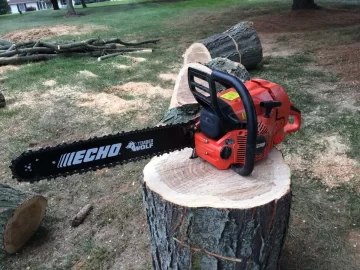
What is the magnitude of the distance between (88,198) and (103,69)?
395 centimetres

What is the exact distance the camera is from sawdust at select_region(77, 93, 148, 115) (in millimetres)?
4727

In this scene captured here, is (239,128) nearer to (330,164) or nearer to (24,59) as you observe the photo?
(330,164)

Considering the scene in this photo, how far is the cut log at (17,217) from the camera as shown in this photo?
2.44 metres

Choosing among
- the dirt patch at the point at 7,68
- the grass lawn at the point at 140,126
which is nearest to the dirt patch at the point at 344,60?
the grass lawn at the point at 140,126

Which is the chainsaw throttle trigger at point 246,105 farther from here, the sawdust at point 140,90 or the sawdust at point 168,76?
the sawdust at point 168,76

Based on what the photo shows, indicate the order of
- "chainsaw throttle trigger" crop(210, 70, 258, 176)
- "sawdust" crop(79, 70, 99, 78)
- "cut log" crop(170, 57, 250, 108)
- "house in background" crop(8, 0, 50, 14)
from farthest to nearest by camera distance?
"house in background" crop(8, 0, 50, 14)
"sawdust" crop(79, 70, 99, 78)
"cut log" crop(170, 57, 250, 108)
"chainsaw throttle trigger" crop(210, 70, 258, 176)

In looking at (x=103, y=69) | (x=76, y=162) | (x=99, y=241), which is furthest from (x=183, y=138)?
(x=103, y=69)

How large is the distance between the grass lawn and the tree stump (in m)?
0.64

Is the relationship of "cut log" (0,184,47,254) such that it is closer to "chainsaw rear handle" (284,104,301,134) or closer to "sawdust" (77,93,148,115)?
"chainsaw rear handle" (284,104,301,134)

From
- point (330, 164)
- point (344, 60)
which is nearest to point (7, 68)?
point (344, 60)

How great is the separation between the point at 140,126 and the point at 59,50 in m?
4.26

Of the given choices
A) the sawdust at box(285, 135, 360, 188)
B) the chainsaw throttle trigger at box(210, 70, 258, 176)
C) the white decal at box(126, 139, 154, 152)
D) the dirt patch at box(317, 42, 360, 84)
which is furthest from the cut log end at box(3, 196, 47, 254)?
the dirt patch at box(317, 42, 360, 84)

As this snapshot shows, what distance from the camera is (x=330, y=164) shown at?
10.6 feet

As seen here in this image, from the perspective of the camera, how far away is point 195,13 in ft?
45.6
